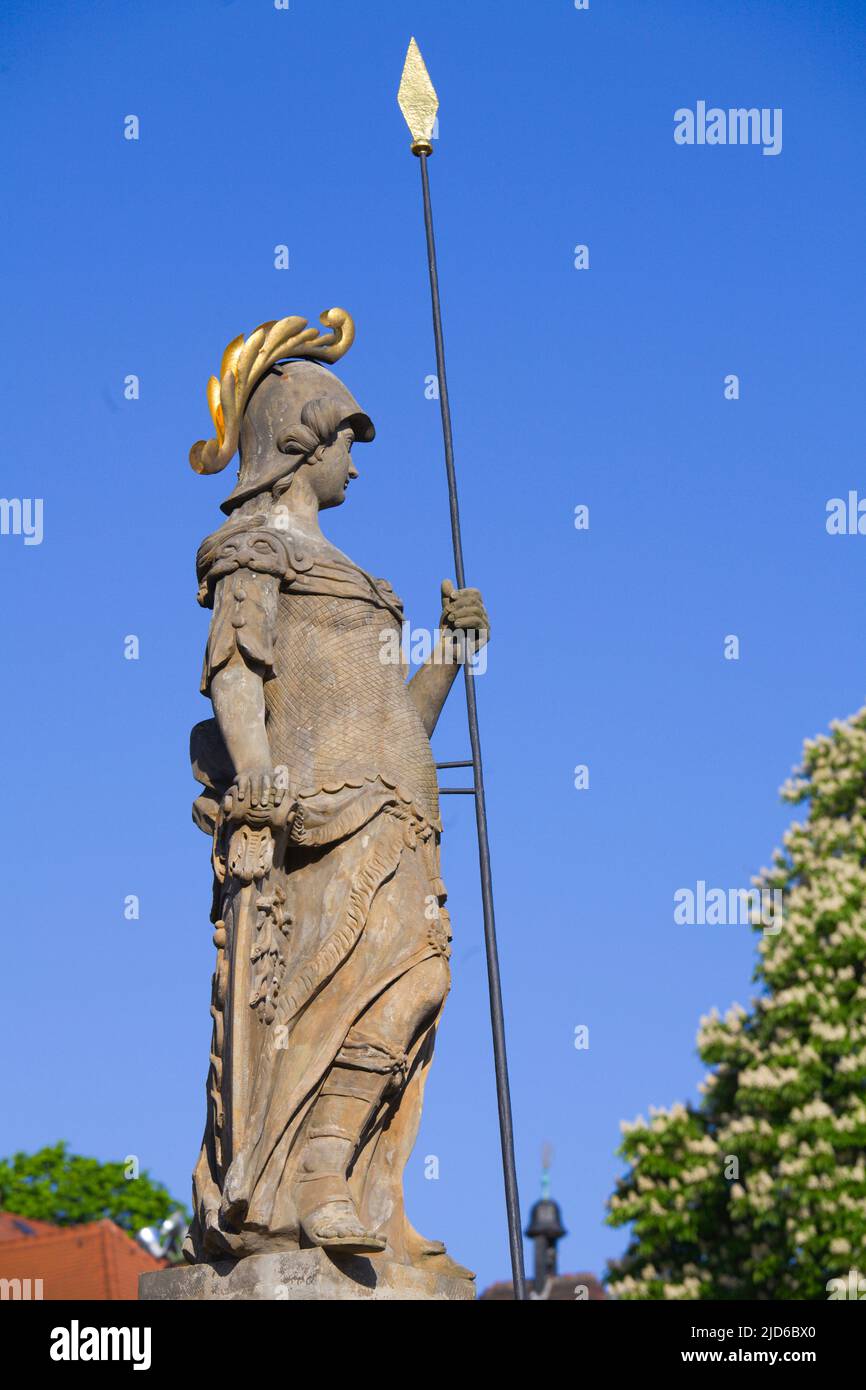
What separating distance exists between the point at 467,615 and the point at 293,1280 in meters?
3.60

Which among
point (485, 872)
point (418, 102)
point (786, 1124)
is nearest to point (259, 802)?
point (485, 872)

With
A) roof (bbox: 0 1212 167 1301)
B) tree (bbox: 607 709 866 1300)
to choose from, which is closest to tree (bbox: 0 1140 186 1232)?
Answer: roof (bbox: 0 1212 167 1301)

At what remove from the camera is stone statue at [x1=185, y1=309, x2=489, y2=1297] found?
8.75 metres

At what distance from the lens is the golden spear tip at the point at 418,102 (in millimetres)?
11531

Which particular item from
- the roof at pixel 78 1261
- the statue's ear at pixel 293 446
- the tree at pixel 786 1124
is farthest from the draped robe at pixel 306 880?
Result: the roof at pixel 78 1261

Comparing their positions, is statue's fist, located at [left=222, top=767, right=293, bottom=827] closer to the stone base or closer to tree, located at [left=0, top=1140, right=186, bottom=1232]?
the stone base

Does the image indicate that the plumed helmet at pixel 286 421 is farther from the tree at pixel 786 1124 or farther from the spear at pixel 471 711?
the tree at pixel 786 1124

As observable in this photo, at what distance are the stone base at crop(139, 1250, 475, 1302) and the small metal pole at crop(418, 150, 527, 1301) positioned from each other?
668mm

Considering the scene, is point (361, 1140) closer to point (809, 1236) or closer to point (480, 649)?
point (480, 649)

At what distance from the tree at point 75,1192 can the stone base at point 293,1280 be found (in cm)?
4013

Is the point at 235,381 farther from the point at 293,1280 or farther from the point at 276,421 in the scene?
the point at 293,1280

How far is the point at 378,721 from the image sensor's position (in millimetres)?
9695
